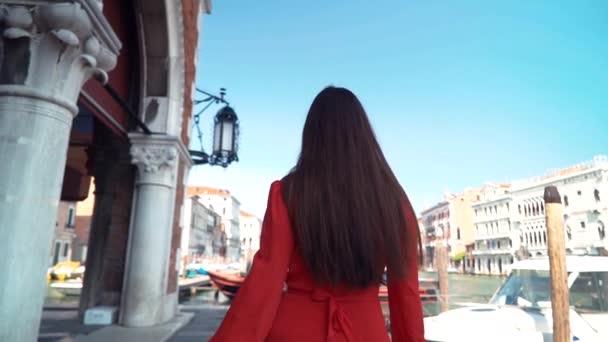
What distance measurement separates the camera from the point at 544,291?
210 inches

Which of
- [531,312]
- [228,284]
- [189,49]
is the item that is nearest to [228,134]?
[189,49]

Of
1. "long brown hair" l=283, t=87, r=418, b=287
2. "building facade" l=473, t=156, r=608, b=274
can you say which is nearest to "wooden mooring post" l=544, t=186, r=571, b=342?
"long brown hair" l=283, t=87, r=418, b=287

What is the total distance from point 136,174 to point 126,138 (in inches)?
22.3

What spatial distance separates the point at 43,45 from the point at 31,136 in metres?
0.55

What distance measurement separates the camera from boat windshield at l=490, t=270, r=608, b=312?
195 inches

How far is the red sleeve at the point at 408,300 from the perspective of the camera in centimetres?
119

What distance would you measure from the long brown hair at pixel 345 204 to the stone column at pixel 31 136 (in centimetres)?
175

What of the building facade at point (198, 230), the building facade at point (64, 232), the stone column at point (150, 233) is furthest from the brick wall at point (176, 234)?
the building facade at point (198, 230)

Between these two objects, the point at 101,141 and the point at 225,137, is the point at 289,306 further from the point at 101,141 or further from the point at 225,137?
the point at 225,137

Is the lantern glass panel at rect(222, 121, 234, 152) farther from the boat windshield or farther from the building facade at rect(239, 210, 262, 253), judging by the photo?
the building facade at rect(239, 210, 262, 253)

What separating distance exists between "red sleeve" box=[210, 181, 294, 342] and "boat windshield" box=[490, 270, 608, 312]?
17.6ft

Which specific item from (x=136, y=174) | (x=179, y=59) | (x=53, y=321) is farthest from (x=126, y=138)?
(x=53, y=321)

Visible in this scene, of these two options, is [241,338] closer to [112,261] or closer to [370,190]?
[370,190]

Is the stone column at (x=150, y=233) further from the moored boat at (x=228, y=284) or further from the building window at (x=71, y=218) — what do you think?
the building window at (x=71, y=218)
